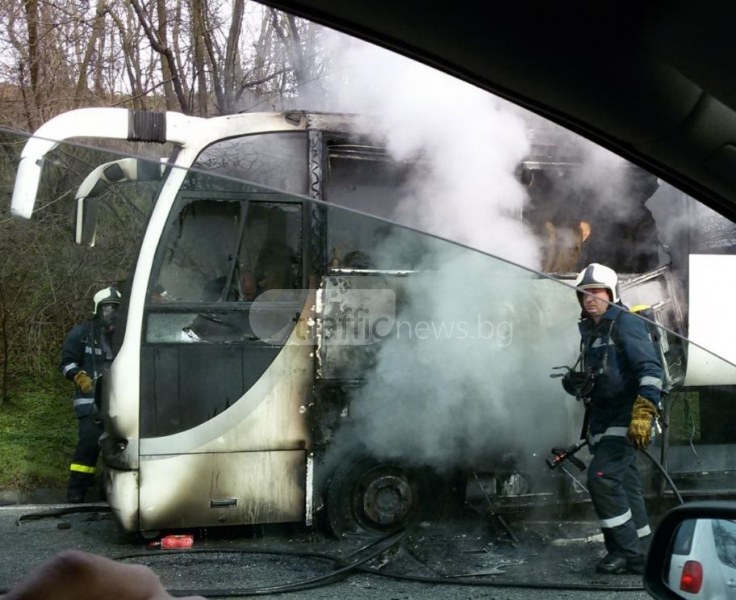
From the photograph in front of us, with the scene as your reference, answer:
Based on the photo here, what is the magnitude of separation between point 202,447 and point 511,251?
68 cm

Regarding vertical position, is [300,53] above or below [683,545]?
above

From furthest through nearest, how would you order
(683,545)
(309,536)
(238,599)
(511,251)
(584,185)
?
(584,185)
(511,251)
(683,545)
(309,536)
(238,599)

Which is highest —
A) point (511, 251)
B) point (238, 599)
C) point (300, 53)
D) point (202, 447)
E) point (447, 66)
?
point (300, 53)

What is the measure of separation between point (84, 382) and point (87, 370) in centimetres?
2

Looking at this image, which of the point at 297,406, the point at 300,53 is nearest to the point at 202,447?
the point at 297,406

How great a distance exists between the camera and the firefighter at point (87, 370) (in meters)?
1.18

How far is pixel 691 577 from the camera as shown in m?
1.43

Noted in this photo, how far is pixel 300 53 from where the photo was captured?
15.9ft

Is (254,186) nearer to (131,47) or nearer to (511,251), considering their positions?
(511,251)

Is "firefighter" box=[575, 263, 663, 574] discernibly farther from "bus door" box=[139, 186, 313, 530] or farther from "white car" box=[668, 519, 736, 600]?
"bus door" box=[139, 186, 313, 530]

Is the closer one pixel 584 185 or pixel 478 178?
pixel 478 178

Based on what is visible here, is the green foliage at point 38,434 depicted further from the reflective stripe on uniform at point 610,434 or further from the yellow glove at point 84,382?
the reflective stripe on uniform at point 610,434

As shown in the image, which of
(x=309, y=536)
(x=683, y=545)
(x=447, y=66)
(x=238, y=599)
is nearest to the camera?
(x=238, y=599)

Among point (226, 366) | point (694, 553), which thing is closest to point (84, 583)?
point (226, 366)
